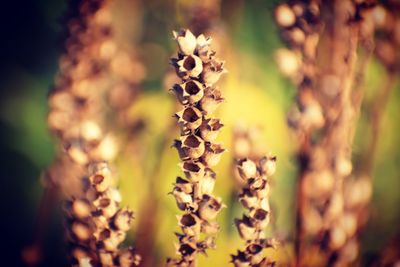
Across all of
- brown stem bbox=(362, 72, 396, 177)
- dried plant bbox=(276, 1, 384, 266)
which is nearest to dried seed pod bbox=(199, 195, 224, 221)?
dried plant bbox=(276, 1, 384, 266)

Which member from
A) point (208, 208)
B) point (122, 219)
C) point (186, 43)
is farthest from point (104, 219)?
point (186, 43)

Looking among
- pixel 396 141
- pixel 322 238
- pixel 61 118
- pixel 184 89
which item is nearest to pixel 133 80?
pixel 61 118

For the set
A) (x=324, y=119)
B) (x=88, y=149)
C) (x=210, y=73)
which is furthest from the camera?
(x=324, y=119)

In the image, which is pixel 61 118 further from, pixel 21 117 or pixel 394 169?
pixel 394 169

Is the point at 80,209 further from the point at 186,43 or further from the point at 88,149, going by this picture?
→ the point at 186,43

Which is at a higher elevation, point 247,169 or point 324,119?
point 324,119

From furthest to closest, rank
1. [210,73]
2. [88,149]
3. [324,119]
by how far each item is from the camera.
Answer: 1. [324,119]
2. [88,149]
3. [210,73]

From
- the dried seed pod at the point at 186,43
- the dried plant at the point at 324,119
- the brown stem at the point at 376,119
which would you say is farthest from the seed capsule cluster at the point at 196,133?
the brown stem at the point at 376,119

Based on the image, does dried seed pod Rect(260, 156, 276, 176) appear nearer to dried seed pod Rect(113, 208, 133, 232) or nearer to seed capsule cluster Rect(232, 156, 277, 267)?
seed capsule cluster Rect(232, 156, 277, 267)
